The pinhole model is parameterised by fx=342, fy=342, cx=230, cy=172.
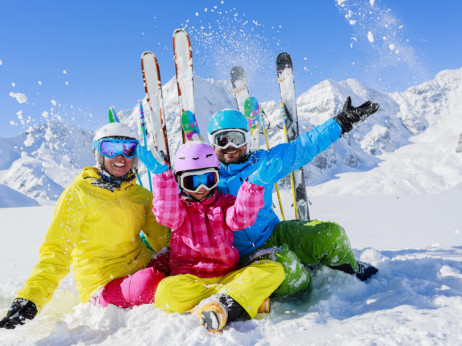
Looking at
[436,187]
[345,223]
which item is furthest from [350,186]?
[345,223]

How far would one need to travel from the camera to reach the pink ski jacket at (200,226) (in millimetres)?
2305

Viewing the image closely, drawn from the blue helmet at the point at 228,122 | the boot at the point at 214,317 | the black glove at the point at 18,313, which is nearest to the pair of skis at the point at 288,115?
the blue helmet at the point at 228,122

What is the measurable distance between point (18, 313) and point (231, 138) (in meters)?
1.93

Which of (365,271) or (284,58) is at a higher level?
(284,58)

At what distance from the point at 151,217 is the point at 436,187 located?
371 feet

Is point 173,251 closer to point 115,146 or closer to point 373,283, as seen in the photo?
point 115,146

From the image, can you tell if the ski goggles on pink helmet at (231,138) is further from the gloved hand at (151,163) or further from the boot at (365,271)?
the boot at (365,271)

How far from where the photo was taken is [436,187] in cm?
9875

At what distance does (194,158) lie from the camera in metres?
2.51

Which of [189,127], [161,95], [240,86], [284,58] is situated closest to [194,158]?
[189,127]

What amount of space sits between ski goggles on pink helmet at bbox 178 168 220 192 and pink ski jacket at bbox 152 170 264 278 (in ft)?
0.31

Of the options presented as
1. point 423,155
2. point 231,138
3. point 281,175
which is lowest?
point 423,155

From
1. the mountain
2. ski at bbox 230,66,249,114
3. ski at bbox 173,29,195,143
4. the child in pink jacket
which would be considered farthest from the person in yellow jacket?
the mountain

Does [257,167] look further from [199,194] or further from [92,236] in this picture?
[92,236]
